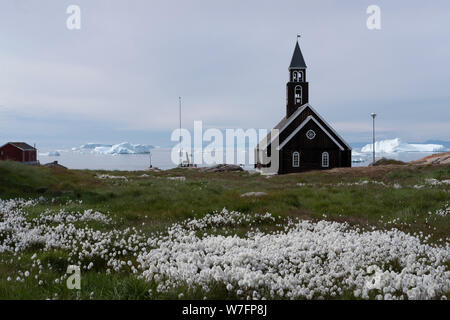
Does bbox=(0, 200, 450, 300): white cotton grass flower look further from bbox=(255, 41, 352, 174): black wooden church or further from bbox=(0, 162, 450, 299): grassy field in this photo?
bbox=(255, 41, 352, 174): black wooden church

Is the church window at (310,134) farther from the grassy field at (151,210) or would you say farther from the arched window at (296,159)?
the grassy field at (151,210)

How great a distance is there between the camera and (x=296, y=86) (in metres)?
56.2

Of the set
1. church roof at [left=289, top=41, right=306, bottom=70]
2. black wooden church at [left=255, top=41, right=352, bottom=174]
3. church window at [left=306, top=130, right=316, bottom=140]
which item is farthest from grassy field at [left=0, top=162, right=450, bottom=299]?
church roof at [left=289, top=41, right=306, bottom=70]

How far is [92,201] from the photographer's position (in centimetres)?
1794

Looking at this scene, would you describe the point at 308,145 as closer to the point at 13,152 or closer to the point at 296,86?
the point at 296,86

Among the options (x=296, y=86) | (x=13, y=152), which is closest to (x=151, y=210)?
(x=296, y=86)

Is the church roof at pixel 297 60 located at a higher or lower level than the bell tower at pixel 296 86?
higher

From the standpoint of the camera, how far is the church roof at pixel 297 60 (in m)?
55.9

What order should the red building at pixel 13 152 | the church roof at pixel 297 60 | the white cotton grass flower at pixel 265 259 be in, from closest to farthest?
the white cotton grass flower at pixel 265 259 → the church roof at pixel 297 60 → the red building at pixel 13 152

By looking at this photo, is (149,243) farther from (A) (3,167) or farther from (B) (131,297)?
(A) (3,167)

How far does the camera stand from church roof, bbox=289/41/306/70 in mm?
55869

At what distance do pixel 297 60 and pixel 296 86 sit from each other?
4.33 metres

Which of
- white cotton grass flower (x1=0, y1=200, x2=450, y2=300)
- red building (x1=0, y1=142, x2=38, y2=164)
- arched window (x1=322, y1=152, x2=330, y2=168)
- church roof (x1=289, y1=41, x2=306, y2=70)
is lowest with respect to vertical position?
white cotton grass flower (x1=0, y1=200, x2=450, y2=300)

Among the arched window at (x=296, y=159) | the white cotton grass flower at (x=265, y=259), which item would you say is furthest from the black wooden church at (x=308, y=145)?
the white cotton grass flower at (x=265, y=259)
